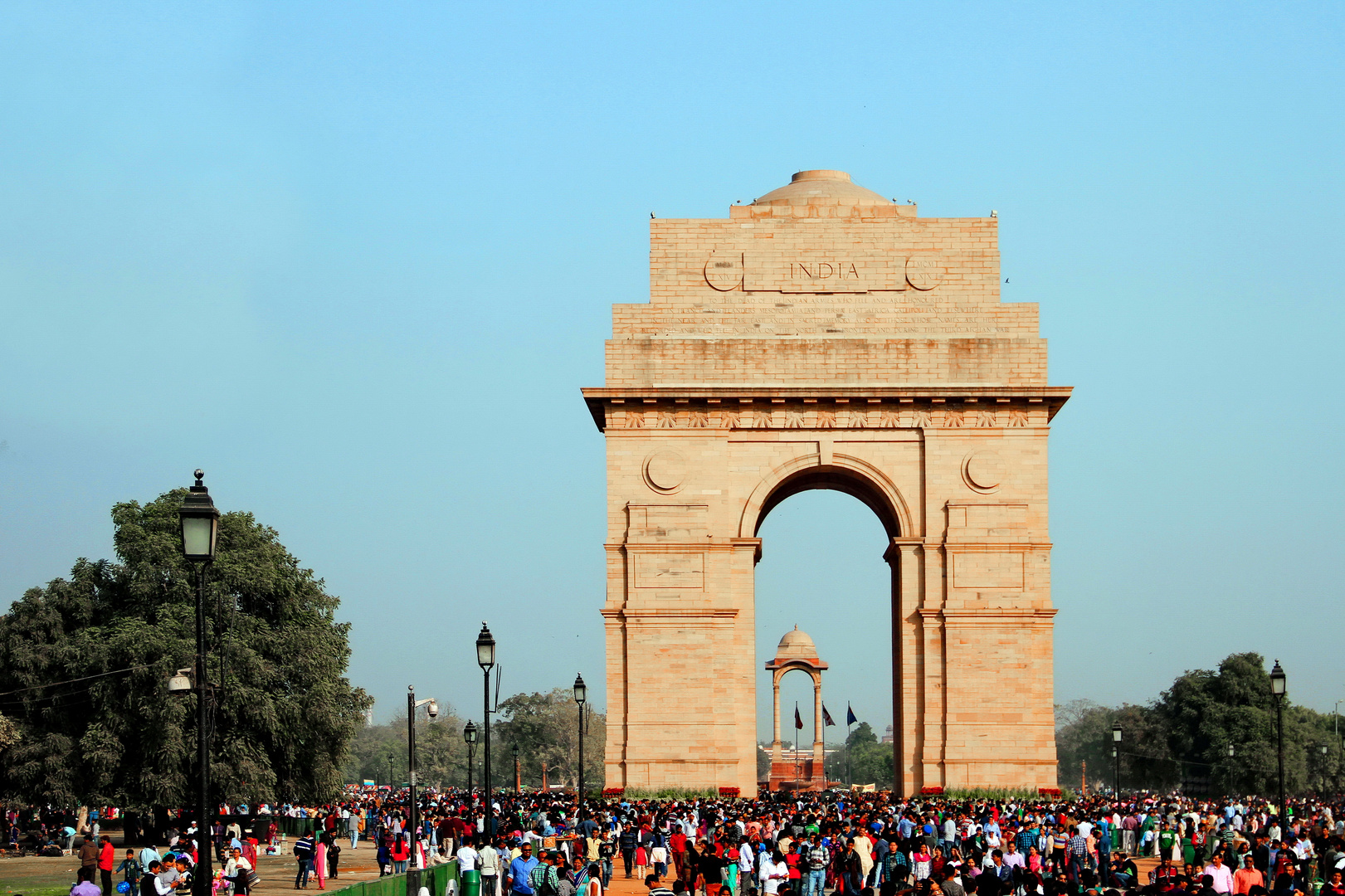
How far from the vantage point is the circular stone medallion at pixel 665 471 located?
3928cm

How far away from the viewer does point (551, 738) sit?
98312mm

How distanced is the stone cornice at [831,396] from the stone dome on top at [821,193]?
471 centimetres

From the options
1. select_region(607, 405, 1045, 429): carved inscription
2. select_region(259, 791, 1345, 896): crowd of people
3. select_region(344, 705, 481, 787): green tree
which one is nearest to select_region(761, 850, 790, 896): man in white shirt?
select_region(259, 791, 1345, 896): crowd of people

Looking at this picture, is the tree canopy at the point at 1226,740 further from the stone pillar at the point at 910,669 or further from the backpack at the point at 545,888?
the backpack at the point at 545,888

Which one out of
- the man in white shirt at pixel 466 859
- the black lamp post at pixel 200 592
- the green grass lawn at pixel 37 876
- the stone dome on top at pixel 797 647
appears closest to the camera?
the black lamp post at pixel 200 592

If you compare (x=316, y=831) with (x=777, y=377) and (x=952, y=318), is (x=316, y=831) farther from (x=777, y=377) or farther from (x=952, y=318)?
(x=952, y=318)

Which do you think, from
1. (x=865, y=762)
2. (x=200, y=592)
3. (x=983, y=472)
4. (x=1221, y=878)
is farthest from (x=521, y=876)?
(x=865, y=762)

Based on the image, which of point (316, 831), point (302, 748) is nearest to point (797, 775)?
point (302, 748)

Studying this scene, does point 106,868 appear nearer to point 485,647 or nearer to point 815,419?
point 485,647

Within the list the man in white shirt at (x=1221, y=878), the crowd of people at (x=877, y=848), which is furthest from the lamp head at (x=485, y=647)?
the man in white shirt at (x=1221, y=878)

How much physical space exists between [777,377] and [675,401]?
243 centimetres

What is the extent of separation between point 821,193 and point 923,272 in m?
3.56

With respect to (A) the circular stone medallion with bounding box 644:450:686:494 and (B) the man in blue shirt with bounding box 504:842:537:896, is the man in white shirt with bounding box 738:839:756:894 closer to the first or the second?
(B) the man in blue shirt with bounding box 504:842:537:896

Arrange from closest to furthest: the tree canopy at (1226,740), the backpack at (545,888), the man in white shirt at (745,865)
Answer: the backpack at (545,888) → the man in white shirt at (745,865) → the tree canopy at (1226,740)
